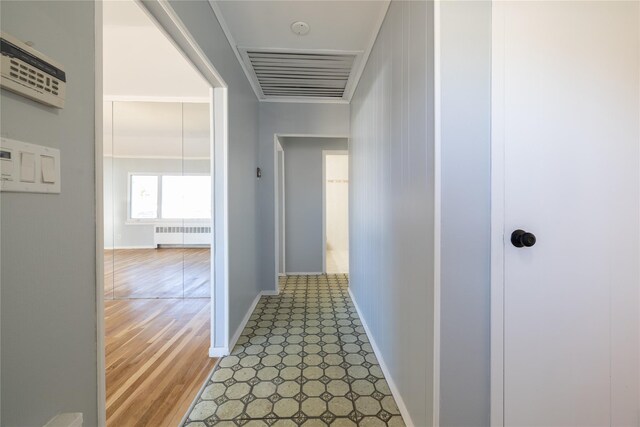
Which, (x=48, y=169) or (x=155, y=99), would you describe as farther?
(x=155, y=99)

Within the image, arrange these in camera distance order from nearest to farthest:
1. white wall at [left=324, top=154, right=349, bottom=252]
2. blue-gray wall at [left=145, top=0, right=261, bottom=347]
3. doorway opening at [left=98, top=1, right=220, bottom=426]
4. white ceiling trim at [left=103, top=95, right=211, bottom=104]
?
blue-gray wall at [left=145, top=0, right=261, bottom=347] < doorway opening at [left=98, top=1, right=220, bottom=426] < white ceiling trim at [left=103, top=95, right=211, bottom=104] < white wall at [left=324, top=154, right=349, bottom=252]

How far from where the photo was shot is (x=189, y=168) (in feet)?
11.9

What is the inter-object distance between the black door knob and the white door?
3cm

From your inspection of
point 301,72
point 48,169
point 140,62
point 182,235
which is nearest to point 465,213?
Answer: point 48,169

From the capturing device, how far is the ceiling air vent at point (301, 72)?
7.82ft

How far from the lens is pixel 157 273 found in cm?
415

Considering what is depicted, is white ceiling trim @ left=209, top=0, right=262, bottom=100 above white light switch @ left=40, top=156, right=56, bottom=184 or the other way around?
above

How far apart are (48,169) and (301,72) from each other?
2.50m

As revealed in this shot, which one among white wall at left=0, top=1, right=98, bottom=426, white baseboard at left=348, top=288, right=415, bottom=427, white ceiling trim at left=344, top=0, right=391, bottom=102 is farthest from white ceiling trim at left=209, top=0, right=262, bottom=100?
white baseboard at left=348, top=288, right=415, bottom=427

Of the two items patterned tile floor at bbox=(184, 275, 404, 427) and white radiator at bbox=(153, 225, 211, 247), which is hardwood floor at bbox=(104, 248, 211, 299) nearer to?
white radiator at bbox=(153, 225, 211, 247)

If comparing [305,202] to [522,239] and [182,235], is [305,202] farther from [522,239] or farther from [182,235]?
[522,239]

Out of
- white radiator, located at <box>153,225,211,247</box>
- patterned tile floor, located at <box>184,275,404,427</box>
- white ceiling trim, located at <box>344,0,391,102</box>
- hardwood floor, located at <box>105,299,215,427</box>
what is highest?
white ceiling trim, located at <box>344,0,391,102</box>

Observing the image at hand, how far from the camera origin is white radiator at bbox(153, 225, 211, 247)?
377cm

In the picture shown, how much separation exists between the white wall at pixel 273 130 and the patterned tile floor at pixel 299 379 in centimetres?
89
